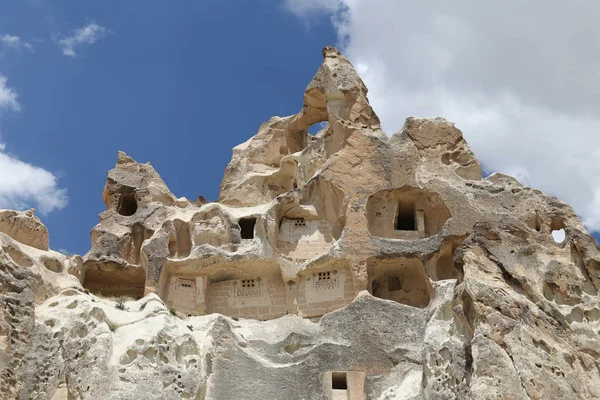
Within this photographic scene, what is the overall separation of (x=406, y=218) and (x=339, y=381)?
7.87 m

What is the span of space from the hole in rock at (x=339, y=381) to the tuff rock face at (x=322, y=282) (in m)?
0.05

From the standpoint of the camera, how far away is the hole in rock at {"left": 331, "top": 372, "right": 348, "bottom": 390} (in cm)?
2088

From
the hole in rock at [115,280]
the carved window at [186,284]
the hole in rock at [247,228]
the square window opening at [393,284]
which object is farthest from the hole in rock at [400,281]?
the hole in rock at [115,280]

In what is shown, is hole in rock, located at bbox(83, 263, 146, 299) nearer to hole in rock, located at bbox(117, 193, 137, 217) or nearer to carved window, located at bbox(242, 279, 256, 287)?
carved window, located at bbox(242, 279, 256, 287)

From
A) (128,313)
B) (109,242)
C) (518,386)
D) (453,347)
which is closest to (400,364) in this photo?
(453,347)

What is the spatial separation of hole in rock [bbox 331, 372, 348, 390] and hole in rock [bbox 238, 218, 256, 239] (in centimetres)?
748

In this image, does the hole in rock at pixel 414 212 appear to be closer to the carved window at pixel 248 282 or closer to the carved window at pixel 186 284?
the carved window at pixel 248 282

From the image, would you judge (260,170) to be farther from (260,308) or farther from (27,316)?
(27,316)

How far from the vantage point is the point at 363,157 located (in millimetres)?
26828

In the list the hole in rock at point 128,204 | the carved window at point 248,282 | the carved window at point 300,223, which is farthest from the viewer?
the hole in rock at point 128,204

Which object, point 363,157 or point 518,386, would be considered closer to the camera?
point 518,386

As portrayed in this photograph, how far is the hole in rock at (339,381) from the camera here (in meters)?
20.9

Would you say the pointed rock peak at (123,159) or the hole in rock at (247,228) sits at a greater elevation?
the pointed rock peak at (123,159)

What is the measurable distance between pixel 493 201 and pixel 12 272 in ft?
45.3
